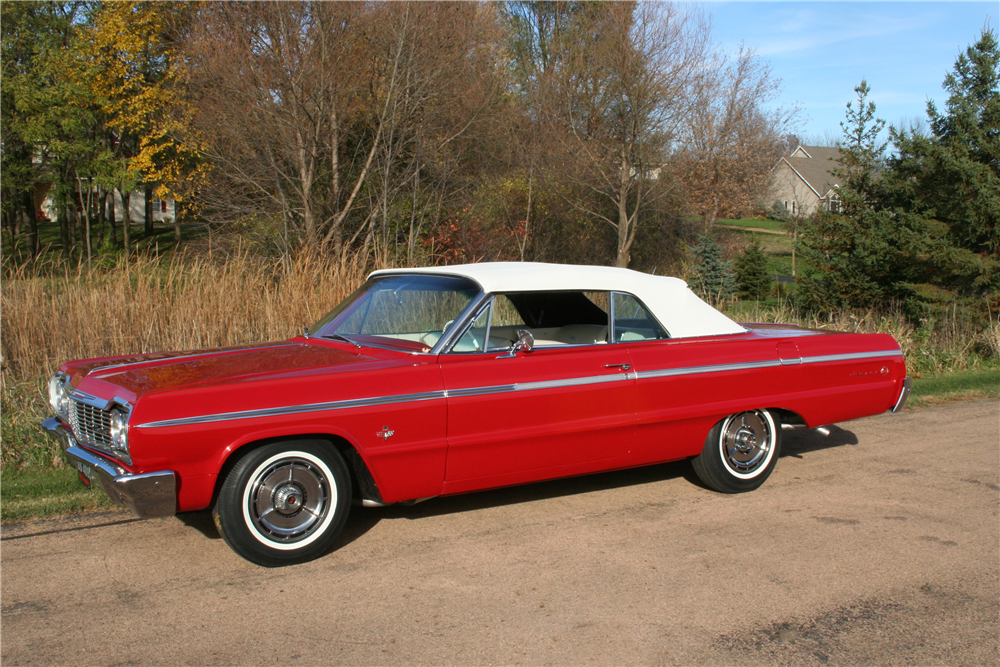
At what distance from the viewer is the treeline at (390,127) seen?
1543 centimetres

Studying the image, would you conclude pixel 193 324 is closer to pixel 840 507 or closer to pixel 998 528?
pixel 840 507

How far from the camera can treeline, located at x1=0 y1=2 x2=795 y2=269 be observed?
50.6 ft

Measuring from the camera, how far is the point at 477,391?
170 inches

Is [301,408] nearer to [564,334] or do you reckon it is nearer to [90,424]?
[90,424]

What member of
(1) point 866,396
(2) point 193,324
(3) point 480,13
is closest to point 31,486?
(2) point 193,324

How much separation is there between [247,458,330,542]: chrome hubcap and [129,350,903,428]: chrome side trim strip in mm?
301

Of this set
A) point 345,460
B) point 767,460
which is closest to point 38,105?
point 345,460

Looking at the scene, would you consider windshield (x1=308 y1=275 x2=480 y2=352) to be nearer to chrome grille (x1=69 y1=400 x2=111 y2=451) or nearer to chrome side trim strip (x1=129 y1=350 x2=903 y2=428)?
chrome side trim strip (x1=129 y1=350 x2=903 y2=428)

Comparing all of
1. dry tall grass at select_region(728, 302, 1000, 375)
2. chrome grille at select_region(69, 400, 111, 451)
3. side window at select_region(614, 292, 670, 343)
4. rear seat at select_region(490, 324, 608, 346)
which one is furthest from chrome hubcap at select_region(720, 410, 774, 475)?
dry tall grass at select_region(728, 302, 1000, 375)

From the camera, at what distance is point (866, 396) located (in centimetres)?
577

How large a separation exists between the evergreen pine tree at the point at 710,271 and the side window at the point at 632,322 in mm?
15935

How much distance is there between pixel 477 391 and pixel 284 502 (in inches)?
45.4

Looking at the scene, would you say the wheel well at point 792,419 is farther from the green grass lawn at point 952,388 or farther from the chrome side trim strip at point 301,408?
the green grass lawn at point 952,388

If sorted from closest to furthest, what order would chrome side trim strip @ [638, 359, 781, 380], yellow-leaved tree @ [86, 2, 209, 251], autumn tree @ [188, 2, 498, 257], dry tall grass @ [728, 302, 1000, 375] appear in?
1. chrome side trim strip @ [638, 359, 781, 380]
2. dry tall grass @ [728, 302, 1000, 375]
3. autumn tree @ [188, 2, 498, 257]
4. yellow-leaved tree @ [86, 2, 209, 251]
